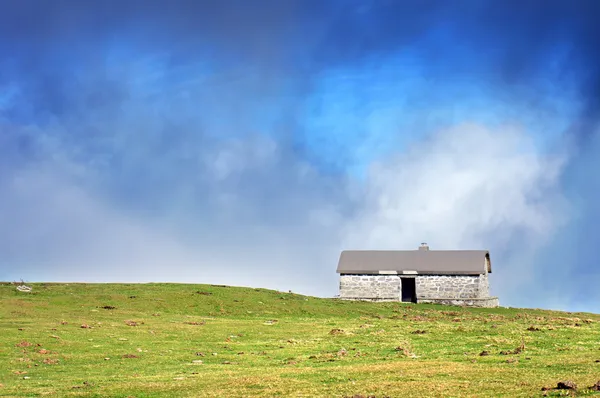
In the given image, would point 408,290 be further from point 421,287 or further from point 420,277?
point 420,277

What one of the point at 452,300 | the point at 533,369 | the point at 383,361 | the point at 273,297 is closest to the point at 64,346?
the point at 383,361

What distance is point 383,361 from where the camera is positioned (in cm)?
3142

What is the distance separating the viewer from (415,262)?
97.1 meters

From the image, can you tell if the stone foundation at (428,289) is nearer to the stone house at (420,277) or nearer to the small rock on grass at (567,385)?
the stone house at (420,277)

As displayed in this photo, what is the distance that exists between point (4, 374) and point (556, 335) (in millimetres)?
33332

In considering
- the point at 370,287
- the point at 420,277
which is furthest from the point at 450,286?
the point at 370,287

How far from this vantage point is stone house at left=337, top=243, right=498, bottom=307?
9262cm

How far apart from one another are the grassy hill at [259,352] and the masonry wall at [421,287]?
24193 mm

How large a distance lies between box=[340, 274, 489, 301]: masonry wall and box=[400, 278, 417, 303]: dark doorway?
2769 millimetres

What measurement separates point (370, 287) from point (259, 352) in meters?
59.0

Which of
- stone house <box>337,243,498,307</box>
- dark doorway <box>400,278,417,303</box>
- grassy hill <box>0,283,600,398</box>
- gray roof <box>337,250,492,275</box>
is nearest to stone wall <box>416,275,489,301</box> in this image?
stone house <box>337,243,498,307</box>

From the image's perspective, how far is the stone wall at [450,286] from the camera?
9219 centimetres

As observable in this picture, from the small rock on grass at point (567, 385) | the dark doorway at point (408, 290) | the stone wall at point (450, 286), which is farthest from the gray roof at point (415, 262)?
the small rock on grass at point (567, 385)

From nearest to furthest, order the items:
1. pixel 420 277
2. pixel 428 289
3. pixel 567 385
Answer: pixel 567 385 → pixel 428 289 → pixel 420 277
